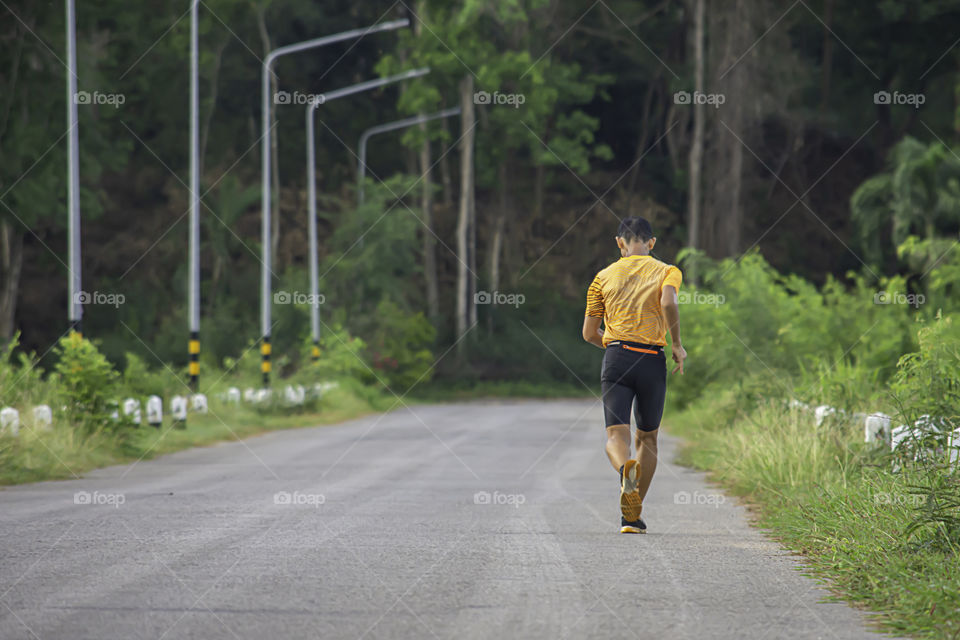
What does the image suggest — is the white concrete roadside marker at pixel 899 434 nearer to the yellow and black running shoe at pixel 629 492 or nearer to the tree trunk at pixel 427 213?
the yellow and black running shoe at pixel 629 492

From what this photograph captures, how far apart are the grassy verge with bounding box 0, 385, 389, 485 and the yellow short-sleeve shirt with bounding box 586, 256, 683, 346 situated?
7.48 metres

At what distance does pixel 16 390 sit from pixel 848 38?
43289 millimetres

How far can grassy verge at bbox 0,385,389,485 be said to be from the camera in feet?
46.6

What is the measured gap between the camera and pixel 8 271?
42938 millimetres

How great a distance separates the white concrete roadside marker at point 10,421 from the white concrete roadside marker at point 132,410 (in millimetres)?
2618

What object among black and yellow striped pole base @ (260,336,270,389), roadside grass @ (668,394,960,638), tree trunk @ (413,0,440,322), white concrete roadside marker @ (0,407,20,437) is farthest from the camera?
tree trunk @ (413,0,440,322)

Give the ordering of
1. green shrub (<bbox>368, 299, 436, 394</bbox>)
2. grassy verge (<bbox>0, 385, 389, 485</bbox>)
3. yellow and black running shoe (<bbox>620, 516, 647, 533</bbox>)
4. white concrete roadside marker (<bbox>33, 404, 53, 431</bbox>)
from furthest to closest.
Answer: green shrub (<bbox>368, 299, 436, 394</bbox>), white concrete roadside marker (<bbox>33, 404, 53, 431</bbox>), grassy verge (<bbox>0, 385, 389, 485</bbox>), yellow and black running shoe (<bbox>620, 516, 647, 533</bbox>)

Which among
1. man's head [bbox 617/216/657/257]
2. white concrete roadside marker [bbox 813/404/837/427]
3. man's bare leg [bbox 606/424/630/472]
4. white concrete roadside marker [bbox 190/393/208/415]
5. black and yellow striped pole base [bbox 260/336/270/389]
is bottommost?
white concrete roadside marker [bbox 190/393/208/415]

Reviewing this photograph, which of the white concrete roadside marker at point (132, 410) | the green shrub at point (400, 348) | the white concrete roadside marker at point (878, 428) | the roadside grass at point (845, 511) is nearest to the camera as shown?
the roadside grass at point (845, 511)

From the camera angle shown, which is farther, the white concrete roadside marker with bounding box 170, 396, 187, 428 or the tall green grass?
the white concrete roadside marker with bounding box 170, 396, 187, 428

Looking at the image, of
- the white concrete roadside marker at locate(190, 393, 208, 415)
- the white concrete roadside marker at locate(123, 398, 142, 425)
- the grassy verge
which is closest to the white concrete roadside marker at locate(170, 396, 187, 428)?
the grassy verge

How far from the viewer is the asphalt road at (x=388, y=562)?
623 centimetres

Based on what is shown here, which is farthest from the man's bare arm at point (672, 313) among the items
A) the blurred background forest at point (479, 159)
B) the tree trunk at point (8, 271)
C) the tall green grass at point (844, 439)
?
the tree trunk at point (8, 271)

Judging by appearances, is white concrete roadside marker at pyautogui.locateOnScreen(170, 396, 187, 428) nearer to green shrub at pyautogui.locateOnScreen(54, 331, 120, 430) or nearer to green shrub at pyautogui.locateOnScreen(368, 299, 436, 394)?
green shrub at pyautogui.locateOnScreen(54, 331, 120, 430)
